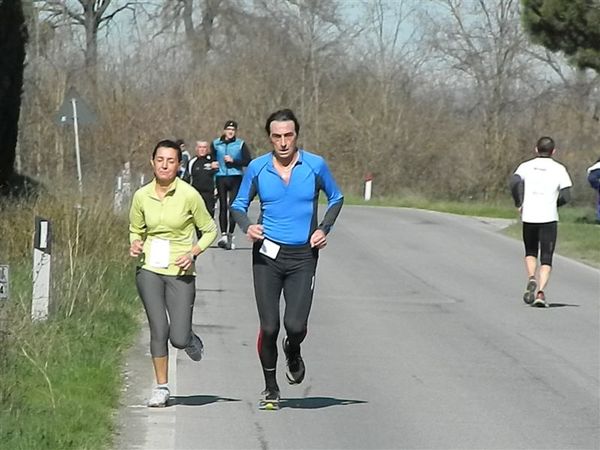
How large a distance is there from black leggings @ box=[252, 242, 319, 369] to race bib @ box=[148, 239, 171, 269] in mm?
572

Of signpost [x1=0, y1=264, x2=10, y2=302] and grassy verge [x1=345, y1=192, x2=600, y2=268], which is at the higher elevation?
signpost [x1=0, y1=264, x2=10, y2=302]

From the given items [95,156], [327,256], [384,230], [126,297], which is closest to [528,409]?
[126,297]

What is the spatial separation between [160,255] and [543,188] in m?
7.15

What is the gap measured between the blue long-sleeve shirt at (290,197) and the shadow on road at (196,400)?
1345mm

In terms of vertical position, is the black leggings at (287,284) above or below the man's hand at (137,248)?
below

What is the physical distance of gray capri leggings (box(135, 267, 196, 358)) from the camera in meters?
8.65

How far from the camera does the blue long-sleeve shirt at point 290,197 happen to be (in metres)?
8.45

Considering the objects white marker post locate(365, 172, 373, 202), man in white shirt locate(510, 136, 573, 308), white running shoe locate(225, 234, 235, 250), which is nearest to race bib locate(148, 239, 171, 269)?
man in white shirt locate(510, 136, 573, 308)

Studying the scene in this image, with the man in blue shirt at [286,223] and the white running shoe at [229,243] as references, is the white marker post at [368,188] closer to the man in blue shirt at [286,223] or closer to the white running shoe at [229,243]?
the white running shoe at [229,243]

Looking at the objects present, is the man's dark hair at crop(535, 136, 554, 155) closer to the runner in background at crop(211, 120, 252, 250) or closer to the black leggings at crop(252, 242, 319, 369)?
the runner in background at crop(211, 120, 252, 250)

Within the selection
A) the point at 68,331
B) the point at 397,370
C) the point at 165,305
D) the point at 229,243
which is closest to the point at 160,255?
the point at 165,305

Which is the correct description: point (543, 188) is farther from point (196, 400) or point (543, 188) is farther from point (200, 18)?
point (200, 18)

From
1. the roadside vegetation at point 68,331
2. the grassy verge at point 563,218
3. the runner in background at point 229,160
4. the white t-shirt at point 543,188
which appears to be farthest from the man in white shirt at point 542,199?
the grassy verge at point 563,218

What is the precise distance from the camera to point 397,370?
1069 cm
